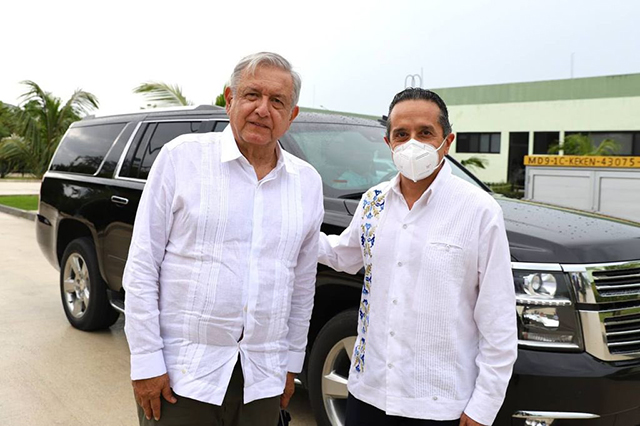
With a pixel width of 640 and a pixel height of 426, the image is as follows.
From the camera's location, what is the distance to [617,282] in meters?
2.77

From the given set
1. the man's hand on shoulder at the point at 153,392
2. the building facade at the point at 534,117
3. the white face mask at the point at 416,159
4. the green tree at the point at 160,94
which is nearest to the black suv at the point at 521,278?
the white face mask at the point at 416,159

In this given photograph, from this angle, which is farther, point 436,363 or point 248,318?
point 248,318

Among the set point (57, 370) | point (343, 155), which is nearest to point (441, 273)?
point (343, 155)

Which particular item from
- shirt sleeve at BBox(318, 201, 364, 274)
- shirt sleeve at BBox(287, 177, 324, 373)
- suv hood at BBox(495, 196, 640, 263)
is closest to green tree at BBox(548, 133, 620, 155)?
suv hood at BBox(495, 196, 640, 263)

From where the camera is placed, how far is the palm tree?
1975 centimetres

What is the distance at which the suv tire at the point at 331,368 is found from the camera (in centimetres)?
312

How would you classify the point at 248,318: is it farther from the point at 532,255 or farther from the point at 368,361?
the point at 532,255

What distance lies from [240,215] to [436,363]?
82 centimetres

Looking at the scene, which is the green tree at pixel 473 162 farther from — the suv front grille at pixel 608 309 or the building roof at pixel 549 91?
the suv front grille at pixel 608 309

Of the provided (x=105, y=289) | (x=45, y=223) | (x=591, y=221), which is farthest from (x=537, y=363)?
(x=45, y=223)

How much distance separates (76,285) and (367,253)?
14.0 ft

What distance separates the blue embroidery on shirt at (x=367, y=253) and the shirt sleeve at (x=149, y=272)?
68 centimetres

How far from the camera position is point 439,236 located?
1939 millimetres

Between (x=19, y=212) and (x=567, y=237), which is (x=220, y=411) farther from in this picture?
(x=19, y=212)
